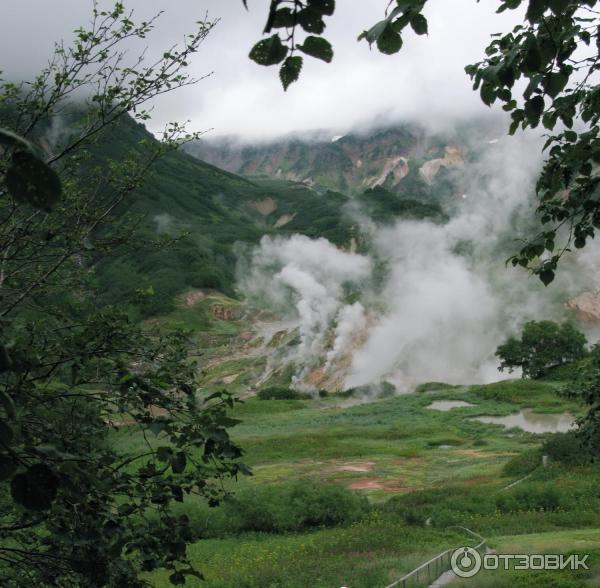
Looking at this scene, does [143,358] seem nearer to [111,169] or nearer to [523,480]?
[111,169]

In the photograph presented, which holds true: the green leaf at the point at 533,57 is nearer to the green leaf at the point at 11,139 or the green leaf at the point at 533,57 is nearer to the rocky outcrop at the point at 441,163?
the green leaf at the point at 11,139

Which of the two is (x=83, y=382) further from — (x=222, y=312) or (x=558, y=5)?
(x=222, y=312)

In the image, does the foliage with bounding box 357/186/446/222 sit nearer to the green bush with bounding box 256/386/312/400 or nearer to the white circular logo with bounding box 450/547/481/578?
the green bush with bounding box 256/386/312/400

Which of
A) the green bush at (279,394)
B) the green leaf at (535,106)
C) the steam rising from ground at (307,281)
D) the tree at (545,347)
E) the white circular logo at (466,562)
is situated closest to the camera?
the green leaf at (535,106)

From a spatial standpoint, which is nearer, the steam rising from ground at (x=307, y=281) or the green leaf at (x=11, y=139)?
the green leaf at (x=11, y=139)

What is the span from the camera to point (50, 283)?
5.03 meters

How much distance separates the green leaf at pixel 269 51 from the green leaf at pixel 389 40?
0.53 m

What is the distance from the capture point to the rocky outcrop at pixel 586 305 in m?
61.0

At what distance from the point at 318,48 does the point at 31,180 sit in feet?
2.74

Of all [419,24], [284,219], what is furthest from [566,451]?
[284,219]

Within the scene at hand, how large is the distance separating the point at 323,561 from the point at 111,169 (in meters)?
10.5

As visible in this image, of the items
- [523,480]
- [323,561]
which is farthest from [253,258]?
[323,561]

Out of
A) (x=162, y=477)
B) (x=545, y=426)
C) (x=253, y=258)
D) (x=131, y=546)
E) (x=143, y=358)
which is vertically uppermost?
(x=253, y=258)

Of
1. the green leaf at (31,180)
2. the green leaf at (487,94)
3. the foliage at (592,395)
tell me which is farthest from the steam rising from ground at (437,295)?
the green leaf at (31,180)
